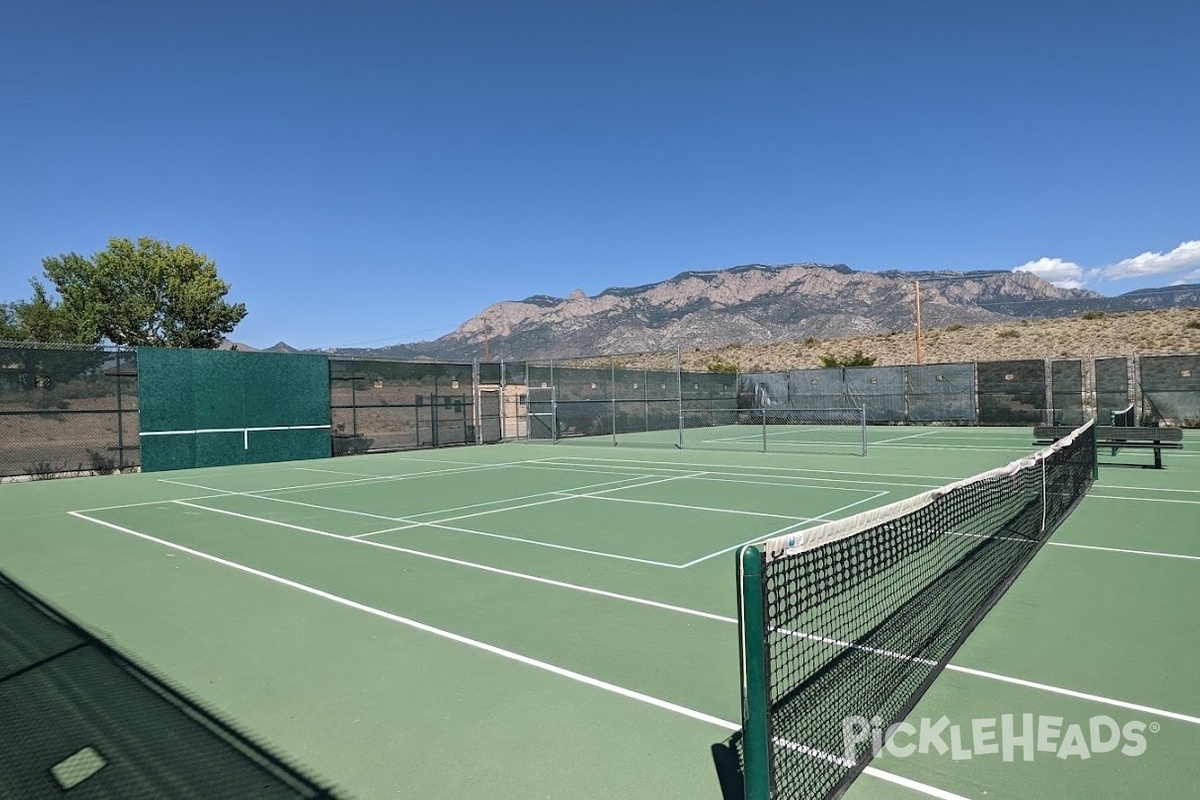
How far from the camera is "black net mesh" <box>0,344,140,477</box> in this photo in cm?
1557

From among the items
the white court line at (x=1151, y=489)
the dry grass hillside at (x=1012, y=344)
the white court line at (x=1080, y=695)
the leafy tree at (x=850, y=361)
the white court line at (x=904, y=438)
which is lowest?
the white court line at (x=904, y=438)

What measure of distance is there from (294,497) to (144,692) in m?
8.50

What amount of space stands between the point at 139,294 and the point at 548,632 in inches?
1563

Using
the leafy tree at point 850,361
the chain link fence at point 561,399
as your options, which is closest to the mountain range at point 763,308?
the leafy tree at point 850,361

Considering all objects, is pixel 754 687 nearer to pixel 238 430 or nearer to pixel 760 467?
pixel 760 467

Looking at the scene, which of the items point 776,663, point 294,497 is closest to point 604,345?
point 294,497

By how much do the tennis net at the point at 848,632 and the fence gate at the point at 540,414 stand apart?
19.4 m

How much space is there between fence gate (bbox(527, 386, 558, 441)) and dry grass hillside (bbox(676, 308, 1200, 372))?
89.5 feet

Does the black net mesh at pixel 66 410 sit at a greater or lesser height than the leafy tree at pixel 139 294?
lesser

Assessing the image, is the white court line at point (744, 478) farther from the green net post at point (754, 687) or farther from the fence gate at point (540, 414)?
the green net post at point (754, 687)

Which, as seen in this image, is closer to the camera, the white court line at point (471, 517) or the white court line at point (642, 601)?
the white court line at point (642, 601)

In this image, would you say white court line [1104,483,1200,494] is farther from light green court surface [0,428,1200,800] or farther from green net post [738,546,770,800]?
green net post [738,546,770,800]

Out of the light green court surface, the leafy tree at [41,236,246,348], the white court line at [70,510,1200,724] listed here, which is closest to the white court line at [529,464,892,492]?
the light green court surface

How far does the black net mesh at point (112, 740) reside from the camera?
126 inches
